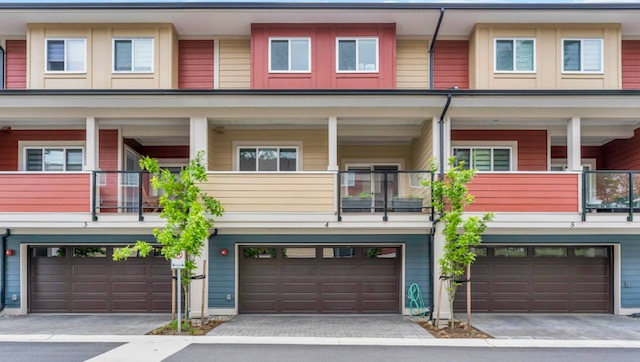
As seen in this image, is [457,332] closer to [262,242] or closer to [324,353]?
[324,353]

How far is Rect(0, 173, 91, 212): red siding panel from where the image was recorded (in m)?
10.8

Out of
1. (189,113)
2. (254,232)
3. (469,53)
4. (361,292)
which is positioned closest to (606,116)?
(469,53)

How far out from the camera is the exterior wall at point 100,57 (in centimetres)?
1247

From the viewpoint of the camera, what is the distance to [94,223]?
10805 millimetres

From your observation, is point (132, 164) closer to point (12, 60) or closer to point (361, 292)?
point (12, 60)

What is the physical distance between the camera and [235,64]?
1320cm

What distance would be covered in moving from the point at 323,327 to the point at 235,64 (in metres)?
7.90

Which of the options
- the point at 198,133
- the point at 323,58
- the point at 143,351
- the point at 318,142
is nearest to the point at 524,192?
the point at 318,142

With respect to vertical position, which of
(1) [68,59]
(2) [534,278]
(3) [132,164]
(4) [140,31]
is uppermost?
(4) [140,31]

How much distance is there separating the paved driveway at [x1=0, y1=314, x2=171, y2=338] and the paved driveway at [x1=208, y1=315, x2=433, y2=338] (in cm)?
195

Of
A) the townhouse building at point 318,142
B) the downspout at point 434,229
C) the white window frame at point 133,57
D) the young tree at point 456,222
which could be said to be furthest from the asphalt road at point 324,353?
the white window frame at point 133,57

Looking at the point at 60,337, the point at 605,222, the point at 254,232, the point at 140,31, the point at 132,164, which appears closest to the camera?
the point at 60,337

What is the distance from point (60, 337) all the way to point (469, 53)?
1283 cm

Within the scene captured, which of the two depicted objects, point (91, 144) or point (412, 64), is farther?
point (412, 64)
